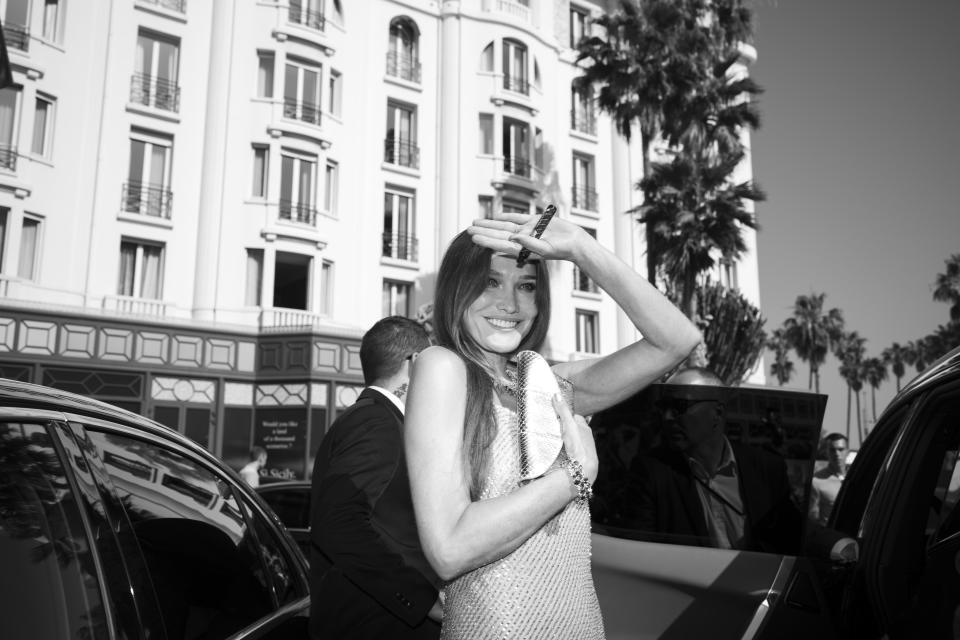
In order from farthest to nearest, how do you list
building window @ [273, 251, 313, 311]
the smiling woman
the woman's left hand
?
building window @ [273, 251, 313, 311], the woman's left hand, the smiling woman

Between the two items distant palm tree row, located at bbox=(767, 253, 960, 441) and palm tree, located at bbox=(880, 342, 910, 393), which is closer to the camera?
distant palm tree row, located at bbox=(767, 253, 960, 441)

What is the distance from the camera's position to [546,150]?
26.0 metres

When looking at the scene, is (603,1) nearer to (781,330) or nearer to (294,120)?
(294,120)

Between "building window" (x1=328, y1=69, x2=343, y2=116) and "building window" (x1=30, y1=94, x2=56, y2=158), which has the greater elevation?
"building window" (x1=328, y1=69, x2=343, y2=116)

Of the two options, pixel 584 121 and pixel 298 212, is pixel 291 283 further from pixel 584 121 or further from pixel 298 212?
pixel 584 121

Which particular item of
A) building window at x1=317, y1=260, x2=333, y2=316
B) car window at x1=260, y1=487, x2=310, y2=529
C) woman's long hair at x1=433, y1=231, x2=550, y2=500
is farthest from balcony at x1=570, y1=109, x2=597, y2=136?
woman's long hair at x1=433, y1=231, x2=550, y2=500

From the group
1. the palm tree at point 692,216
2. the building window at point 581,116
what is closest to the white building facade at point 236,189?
the building window at point 581,116

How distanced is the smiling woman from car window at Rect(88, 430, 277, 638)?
65cm

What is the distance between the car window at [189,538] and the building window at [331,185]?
64.3 ft

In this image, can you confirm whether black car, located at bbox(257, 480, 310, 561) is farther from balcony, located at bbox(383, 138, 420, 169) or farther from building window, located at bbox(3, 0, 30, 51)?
balcony, located at bbox(383, 138, 420, 169)

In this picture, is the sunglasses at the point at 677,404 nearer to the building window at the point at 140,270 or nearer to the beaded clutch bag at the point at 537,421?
the beaded clutch bag at the point at 537,421

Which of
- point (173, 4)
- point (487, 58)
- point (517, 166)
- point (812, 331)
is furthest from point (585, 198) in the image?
point (812, 331)

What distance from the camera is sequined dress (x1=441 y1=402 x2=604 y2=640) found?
4.84 feet

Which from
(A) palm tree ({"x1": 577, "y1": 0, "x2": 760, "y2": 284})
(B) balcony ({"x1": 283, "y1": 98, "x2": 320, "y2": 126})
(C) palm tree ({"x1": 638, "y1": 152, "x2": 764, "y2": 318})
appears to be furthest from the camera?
(B) balcony ({"x1": 283, "y1": 98, "x2": 320, "y2": 126})
